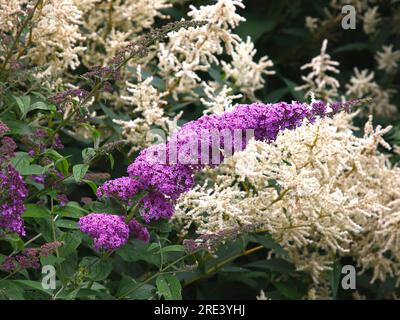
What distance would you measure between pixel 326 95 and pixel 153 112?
1076 mm

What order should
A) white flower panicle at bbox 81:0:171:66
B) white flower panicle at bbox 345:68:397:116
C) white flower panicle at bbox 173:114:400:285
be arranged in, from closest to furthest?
white flower panicle at bbox 173:114:400:285 < white flower panicle at bbox 81:0:171:66 < white flower panicle at bbox 345:68:397:116

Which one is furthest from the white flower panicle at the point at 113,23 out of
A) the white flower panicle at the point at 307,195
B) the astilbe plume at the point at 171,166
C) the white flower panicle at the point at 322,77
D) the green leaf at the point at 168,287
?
the green leaf at the point at 168,287

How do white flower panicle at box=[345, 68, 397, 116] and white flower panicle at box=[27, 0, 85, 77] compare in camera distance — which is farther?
white flower panicle at box=[345, 68, 397, 116]

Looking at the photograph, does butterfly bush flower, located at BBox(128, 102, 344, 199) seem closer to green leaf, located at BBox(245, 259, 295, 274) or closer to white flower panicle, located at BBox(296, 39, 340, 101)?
green leaf, located at BBox(245, 259, 295, 274)

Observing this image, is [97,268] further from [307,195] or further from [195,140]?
[307,195]

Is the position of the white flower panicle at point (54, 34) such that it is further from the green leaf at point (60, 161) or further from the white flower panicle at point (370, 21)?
the white flower panicle at point (370, 21)

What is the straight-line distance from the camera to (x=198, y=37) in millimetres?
3756

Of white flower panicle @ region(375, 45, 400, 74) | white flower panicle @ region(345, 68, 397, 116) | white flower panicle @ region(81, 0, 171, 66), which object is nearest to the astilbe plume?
white flower panicle @ region(81, 0, 171, 66)

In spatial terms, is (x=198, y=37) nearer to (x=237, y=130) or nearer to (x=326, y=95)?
(x=326, y=95)

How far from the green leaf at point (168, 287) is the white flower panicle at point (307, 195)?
26cm

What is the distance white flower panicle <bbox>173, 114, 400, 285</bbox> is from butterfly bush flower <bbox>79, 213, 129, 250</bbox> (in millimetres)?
427

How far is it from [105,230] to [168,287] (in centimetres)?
31

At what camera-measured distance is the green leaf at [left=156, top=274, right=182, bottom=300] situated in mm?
2773
